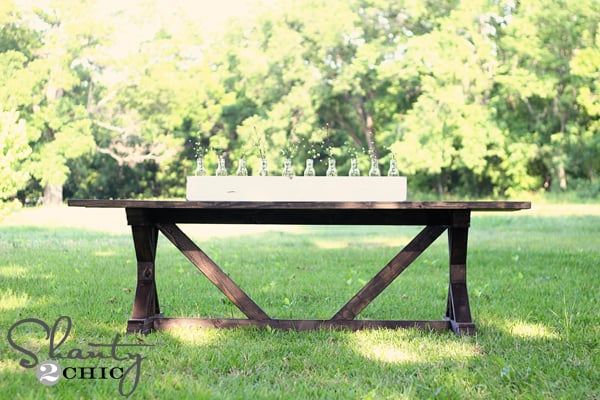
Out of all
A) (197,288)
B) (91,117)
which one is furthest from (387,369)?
(91,117)

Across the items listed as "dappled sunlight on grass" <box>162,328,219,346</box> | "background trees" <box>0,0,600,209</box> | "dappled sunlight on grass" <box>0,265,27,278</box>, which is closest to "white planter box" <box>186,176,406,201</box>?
"dappled sunlight on grass" <box>162,328,219,346</box>

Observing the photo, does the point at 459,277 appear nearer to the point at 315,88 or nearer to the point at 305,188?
the point at 305,188

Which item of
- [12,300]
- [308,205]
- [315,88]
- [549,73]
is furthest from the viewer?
[315,88]

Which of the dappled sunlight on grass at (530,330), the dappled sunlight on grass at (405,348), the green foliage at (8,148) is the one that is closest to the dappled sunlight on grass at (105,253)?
the green foliage at (8,148)

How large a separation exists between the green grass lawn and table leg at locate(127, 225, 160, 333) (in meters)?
0.15

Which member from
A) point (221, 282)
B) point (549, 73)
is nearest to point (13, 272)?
point (221, 282)

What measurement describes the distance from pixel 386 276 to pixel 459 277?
1.47 ft

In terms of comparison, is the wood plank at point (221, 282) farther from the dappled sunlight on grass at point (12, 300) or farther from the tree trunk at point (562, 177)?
the tree trunk at point (562, 177)

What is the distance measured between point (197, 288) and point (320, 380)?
3185 millimetres

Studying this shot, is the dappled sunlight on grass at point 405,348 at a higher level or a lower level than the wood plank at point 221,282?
lower

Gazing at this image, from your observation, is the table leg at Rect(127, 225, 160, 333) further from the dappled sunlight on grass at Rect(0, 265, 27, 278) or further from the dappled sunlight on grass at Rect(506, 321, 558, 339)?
the dappled sunlight on grass at Rect(0, 265, 27, 278)

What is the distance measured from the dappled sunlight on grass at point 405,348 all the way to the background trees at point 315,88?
21.5 m

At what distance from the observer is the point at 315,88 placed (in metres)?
29.8

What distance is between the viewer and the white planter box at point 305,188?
14.1 ft
